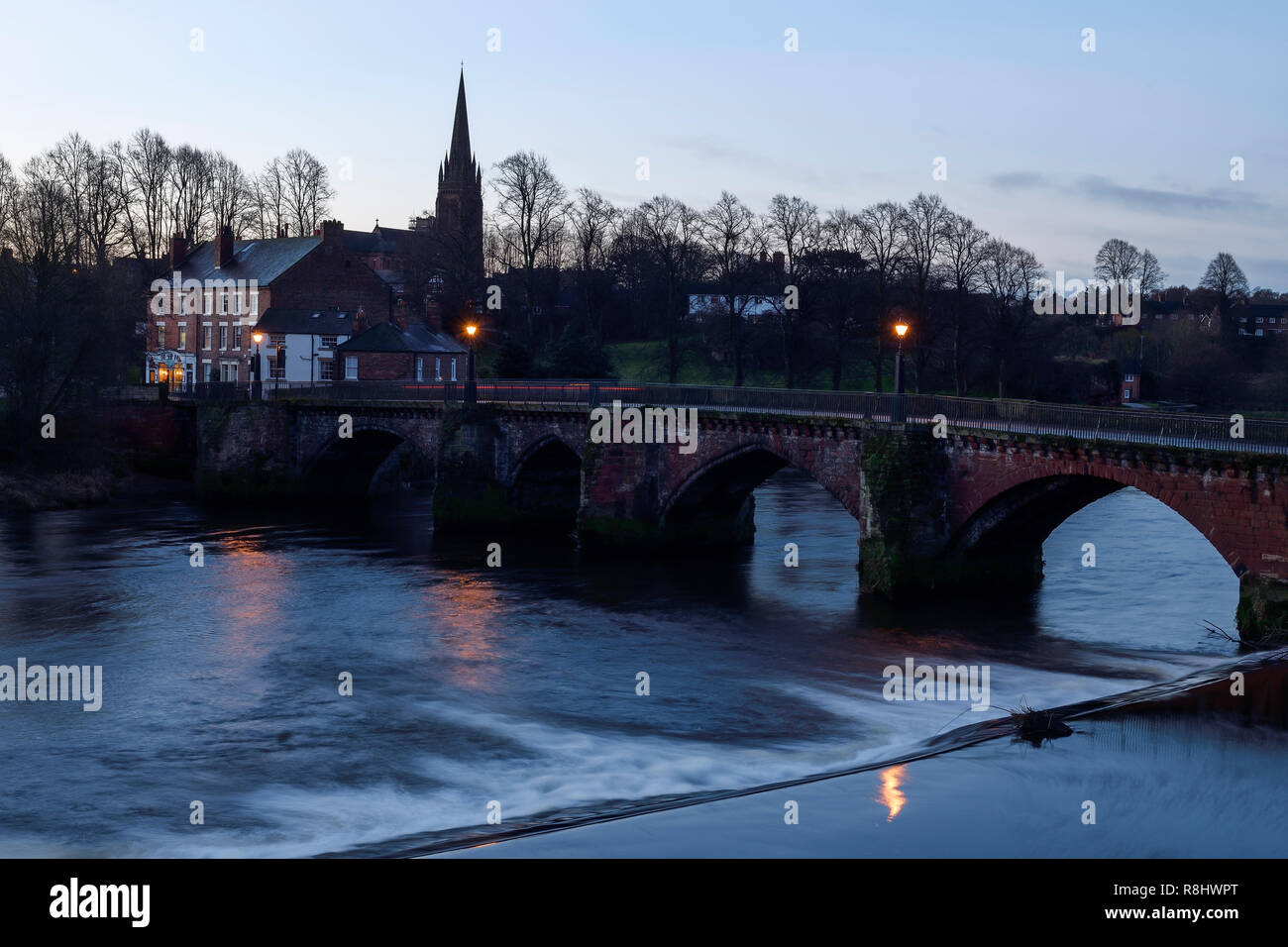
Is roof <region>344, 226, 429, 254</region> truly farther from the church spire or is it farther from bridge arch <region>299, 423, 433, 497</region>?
bridge arch <region>299, 423, 433, 497</region>

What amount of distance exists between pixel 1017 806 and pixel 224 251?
73726 mm

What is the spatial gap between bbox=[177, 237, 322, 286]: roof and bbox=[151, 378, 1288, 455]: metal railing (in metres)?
17.8

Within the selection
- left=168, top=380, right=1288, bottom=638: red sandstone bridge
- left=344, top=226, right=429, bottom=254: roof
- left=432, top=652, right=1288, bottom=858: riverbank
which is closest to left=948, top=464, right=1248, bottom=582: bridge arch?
left=168, top=380, right=1288, bottom=638: red sandstone bridge

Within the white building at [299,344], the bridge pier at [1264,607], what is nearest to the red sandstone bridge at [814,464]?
the bridge pier at [1264,607]

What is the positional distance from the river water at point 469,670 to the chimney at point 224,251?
37.3m

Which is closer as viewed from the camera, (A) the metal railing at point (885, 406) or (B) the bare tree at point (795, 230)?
(A) the metal railing at point (885, 406)

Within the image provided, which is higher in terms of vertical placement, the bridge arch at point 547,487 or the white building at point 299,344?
the white building at point 299,344

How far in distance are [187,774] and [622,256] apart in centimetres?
8548

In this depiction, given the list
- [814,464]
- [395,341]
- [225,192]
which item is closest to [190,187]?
[225,192]

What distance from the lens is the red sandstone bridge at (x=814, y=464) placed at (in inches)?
1086

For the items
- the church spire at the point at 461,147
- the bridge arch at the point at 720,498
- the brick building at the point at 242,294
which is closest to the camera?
the bridge arch at the point at 720,498

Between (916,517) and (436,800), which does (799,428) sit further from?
(436,800)

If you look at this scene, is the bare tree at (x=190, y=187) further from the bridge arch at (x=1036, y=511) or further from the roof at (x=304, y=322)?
the bridge arch at (x=1036, y=511)

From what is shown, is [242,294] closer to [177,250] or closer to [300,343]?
[300,343]
